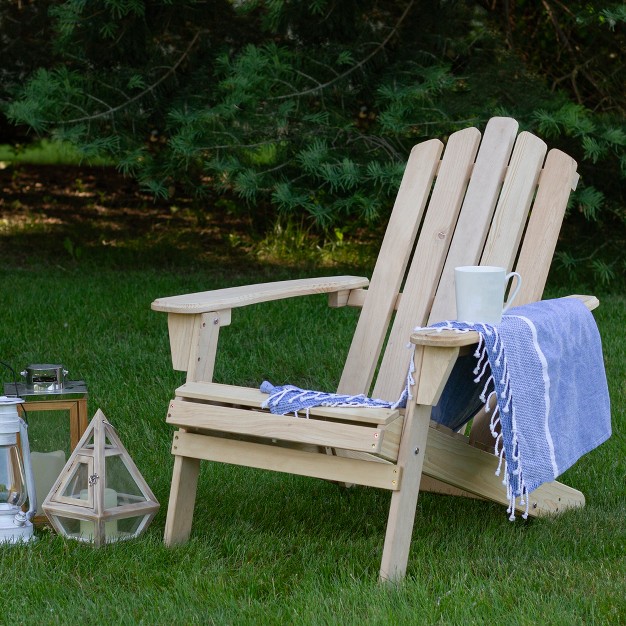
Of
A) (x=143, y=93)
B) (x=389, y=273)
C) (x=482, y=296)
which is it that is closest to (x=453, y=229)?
(x=389, y=273)

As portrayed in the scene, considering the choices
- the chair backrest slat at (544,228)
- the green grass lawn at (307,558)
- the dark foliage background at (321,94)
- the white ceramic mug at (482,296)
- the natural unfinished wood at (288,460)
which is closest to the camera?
the green grass lawn at (307,558)

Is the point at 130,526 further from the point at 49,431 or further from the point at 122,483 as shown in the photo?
the point at 49,431

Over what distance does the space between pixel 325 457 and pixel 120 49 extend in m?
3.64

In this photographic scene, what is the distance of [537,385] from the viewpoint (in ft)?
7.27

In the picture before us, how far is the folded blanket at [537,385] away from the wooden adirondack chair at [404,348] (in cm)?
11

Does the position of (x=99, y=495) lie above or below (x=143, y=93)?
below

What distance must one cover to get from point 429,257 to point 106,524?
1.14 m

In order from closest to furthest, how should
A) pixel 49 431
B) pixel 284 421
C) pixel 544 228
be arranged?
pixel 284 421
pixel 49 431
pixel 544 228

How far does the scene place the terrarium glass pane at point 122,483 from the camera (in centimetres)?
243

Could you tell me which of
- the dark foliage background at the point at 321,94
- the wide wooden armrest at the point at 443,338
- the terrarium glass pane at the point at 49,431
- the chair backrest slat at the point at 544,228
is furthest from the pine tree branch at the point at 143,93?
the wide wooden armrest at the point at 443,338

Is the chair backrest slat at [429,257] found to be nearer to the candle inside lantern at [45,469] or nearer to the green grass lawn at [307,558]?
the green grass lawn at [307,558]

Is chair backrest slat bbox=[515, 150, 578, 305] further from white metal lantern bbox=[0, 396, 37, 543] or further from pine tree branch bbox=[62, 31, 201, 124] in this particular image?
pine tree branch bbox=[62, 31, 201, 124]

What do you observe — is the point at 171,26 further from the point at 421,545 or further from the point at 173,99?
the point at 421,545

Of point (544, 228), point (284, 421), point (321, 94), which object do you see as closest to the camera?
point (284, 421)
